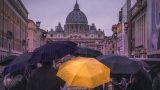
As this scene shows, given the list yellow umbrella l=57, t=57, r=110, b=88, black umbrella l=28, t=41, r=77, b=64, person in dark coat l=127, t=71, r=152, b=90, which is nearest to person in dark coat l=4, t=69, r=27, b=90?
black umbrella l=28, t=41, r=77, b=64

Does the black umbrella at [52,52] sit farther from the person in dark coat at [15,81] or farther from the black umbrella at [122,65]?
the black umbrella at [122,65]

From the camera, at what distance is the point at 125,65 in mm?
13594

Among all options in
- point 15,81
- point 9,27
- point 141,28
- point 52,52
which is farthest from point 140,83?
point 9,27

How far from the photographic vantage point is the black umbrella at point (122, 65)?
1328cm

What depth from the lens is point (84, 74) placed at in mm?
9961

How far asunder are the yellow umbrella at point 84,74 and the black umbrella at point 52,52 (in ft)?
0.97

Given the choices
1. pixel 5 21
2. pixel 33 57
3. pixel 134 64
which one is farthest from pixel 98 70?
pixel 5 21

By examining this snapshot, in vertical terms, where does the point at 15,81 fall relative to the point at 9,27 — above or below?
below

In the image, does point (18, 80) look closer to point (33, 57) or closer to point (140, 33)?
point (33, 57)

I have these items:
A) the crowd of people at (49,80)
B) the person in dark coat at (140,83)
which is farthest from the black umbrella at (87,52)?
the person in dark coat at (140,83)

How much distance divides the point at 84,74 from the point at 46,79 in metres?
0.65

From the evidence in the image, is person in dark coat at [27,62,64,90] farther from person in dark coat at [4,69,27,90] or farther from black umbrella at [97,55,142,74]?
black umbrella at [97,55,142,74]

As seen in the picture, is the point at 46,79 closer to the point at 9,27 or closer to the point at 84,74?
the point at 84,74

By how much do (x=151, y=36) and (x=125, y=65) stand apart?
29.3 m
